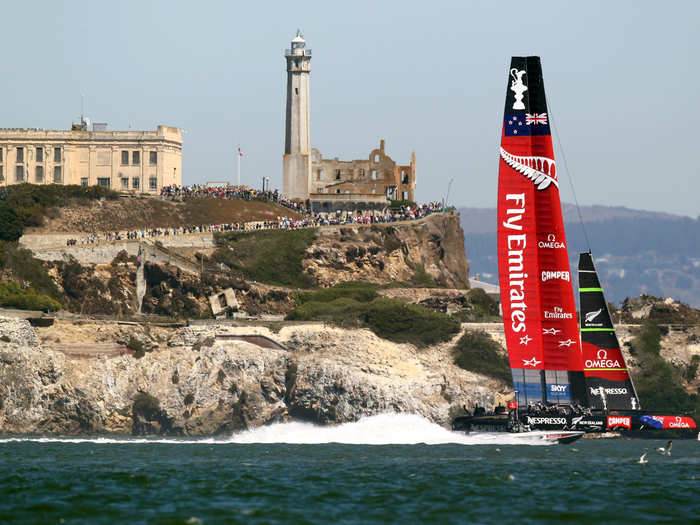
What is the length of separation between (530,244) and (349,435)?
68.0 ft

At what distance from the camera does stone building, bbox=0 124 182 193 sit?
4943 inches

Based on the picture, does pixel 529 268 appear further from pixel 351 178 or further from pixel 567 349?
pixel 351 178

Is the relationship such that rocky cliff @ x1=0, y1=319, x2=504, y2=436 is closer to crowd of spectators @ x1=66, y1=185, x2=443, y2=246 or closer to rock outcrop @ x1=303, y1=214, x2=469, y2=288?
crowd of spectators @ x1=66, y1=185, x2=443, y2=246

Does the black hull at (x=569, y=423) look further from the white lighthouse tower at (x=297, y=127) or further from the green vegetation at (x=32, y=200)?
the white lighthouse tower at (x=297, y=127)

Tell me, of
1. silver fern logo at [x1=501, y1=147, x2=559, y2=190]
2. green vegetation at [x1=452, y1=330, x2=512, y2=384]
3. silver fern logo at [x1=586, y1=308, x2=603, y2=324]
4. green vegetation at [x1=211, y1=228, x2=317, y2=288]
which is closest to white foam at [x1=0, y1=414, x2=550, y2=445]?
silver fern logo at [x1=586, y1=308, x2=603, y2=324]

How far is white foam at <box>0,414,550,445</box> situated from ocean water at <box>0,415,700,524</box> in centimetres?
127

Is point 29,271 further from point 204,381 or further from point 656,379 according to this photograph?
point 656,379

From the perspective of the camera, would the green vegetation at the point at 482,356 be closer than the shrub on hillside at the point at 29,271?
Yes

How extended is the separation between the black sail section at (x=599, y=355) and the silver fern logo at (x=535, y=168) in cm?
775

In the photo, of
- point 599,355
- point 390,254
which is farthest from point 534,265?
point 390,254

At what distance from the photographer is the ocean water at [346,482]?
43375mm

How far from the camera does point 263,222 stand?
396 ft

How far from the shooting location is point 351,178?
5423 inches

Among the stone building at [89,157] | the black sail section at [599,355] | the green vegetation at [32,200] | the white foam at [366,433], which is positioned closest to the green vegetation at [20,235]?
the green vegetation at [32,200]
